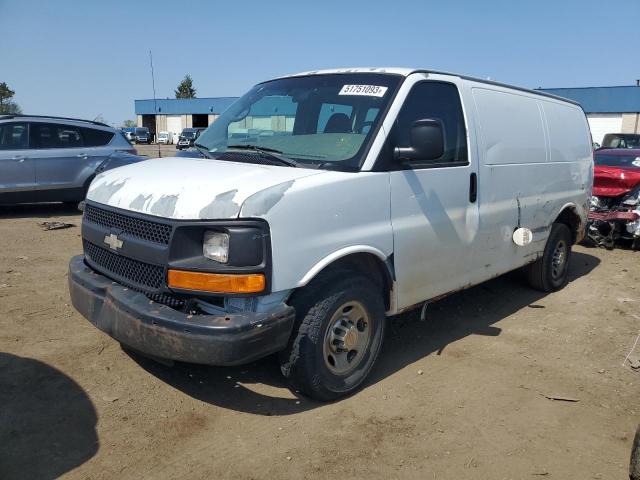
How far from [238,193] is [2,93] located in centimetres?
5332

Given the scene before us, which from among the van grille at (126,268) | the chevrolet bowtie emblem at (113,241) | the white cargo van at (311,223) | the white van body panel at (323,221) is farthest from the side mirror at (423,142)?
the chevrolet bowtie emblem at (113,241)

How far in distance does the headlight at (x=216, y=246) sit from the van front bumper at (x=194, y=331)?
1.10ft

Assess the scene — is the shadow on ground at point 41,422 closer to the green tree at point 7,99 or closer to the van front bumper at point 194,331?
the van front bumper at point 194,331

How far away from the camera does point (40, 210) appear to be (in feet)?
36.9

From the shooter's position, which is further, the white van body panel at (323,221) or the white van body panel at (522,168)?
the white van body panel at (522,168)

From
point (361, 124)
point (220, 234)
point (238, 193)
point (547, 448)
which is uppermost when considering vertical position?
point (361, 124)

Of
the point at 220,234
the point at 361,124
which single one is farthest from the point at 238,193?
the point at 361,124

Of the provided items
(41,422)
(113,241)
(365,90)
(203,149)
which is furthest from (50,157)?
(365,90)

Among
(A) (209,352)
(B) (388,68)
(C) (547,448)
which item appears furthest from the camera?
(B) (388,68)

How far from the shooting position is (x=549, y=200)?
572 cm

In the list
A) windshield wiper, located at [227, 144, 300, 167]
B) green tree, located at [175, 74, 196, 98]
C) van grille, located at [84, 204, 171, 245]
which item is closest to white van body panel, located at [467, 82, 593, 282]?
windshield wiper, located at [227, 144, 300, 167]

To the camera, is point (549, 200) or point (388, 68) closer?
point (388, 68)

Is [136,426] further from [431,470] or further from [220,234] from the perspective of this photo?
[431,470]

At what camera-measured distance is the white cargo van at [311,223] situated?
3057 millimetres
